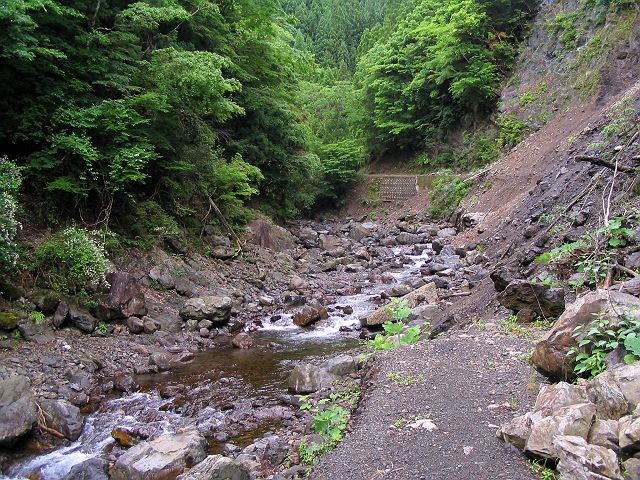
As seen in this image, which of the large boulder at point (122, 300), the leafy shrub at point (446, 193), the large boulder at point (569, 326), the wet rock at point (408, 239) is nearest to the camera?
the large boulder at point (569, 326)

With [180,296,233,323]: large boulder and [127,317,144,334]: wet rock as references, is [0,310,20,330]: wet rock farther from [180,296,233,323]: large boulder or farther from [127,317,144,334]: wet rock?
[180,296,233,323]: large boulder

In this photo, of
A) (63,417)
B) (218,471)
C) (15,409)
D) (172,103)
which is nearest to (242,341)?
(63,417)

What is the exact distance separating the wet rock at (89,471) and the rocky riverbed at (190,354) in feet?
0.05

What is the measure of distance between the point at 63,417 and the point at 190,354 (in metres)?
3.23

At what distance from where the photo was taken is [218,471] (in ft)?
16.4

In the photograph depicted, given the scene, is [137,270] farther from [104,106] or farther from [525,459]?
[525,459]

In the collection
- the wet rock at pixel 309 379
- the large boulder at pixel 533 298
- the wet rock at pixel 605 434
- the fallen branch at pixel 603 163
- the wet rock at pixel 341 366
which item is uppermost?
the fallen branch at pixel 603 163

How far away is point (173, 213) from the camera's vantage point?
15.2 meters

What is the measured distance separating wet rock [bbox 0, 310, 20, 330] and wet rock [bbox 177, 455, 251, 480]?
585cm

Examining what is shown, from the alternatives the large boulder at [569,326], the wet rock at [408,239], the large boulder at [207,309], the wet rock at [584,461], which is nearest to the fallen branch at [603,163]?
the large boulder at [569,326]

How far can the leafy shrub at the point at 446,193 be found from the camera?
24562 mm

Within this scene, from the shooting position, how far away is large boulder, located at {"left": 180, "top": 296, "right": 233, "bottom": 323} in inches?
469

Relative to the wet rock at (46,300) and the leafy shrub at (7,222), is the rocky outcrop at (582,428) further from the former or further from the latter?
the wet rock at (46,300)

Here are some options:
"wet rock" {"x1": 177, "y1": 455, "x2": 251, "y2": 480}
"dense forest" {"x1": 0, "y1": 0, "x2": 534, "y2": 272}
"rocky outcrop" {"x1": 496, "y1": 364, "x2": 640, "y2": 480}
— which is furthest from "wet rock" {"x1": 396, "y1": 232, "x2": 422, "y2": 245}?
"rocky outcrop" {"x1": 496, "y1": 364, "x2": 640, "y2": 480}
